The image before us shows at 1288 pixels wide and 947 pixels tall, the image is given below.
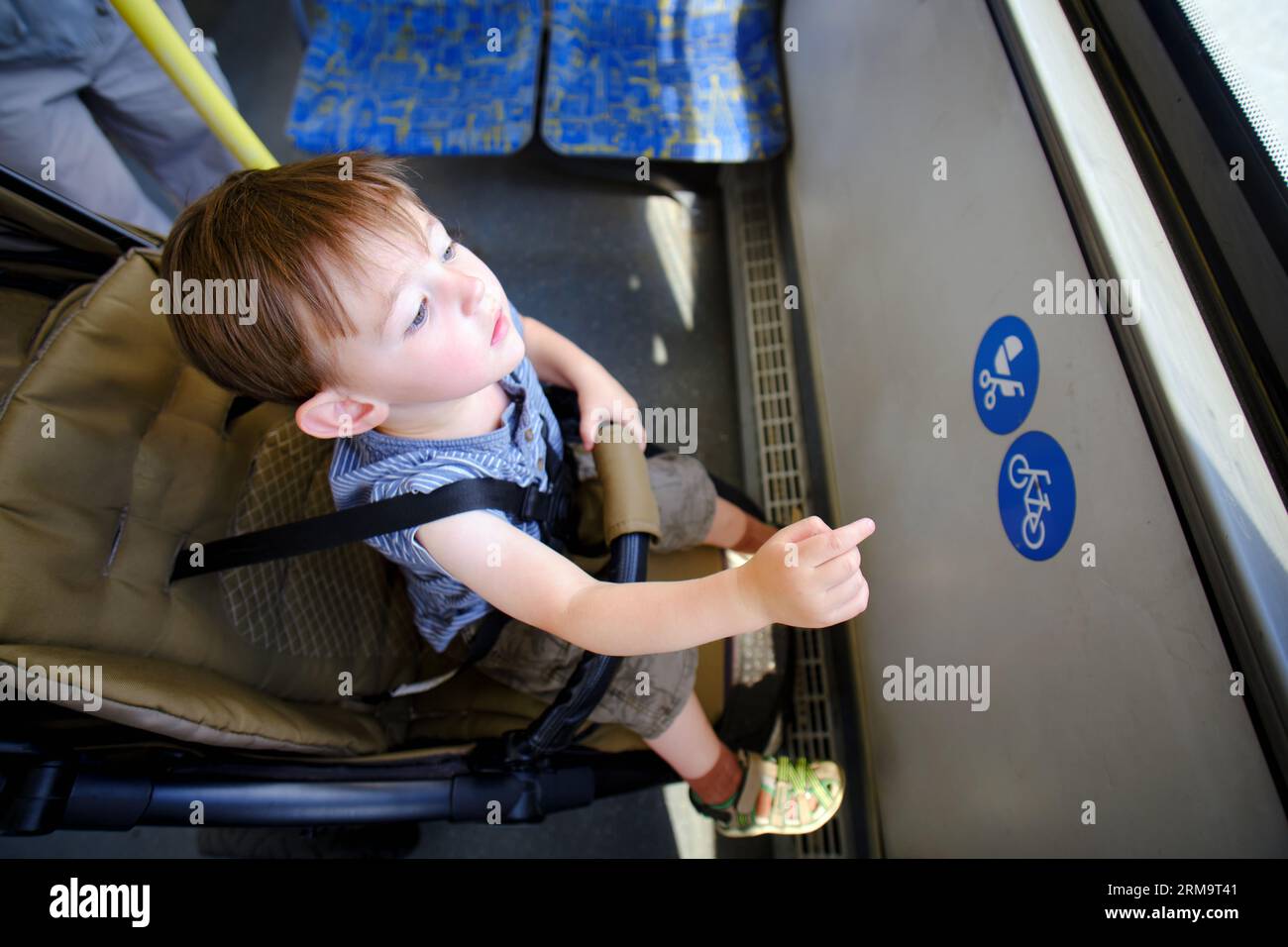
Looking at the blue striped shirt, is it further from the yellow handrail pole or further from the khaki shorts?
the yellow handrail pole

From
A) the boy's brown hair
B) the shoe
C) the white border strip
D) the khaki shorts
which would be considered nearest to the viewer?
the white border strip

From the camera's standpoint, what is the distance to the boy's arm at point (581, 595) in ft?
2.01

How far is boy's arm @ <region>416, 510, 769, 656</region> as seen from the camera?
0.61 metres

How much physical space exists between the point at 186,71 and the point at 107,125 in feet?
1.66

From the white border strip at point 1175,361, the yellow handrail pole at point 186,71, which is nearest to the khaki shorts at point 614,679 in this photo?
the white border strip at point 1175,361

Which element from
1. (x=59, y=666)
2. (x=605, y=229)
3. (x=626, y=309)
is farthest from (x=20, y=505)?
(x=605, y=229)

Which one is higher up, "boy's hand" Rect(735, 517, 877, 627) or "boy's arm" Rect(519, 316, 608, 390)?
"boy's arm" Rect(519, 316, 608, 390)

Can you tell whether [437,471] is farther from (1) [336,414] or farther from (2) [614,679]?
(2) [614,679]

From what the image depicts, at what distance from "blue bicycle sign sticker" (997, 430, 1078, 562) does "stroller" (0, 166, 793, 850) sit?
0.36 metres

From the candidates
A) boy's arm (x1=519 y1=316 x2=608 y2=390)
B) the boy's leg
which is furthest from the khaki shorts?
boy's arm (x1=519 y1=316 x2=608 y2=390)

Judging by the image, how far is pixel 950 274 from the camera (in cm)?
89

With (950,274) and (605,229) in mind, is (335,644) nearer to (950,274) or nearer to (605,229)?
(950,274)

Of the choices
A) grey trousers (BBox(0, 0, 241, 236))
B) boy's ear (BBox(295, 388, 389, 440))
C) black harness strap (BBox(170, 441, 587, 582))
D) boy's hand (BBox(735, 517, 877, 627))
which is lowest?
boy's hand (BBox(735, 517, 877, 627))
